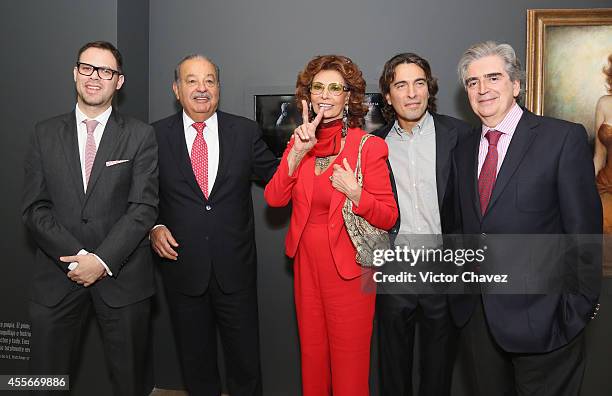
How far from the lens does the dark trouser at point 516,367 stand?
1.95 meters

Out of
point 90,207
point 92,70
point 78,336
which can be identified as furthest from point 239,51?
point 78,336

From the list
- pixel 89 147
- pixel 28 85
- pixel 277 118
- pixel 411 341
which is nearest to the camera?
pixel 89 147

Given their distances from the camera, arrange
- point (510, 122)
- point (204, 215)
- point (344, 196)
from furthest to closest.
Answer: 1. point (204, 215)
2. point (344, 196)
3. point (510, 122)


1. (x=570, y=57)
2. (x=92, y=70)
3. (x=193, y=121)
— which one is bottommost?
(x=193, y=121)

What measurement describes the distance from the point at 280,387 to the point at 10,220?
2.09 meters

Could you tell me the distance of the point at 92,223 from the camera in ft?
7.73

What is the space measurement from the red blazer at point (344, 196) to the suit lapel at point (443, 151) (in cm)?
29

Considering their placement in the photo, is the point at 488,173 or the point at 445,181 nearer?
the point at 488,173

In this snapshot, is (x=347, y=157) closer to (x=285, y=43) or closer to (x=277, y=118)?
(x=277, y=118)

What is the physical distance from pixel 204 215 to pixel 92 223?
58 cm

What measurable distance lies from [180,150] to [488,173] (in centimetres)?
162

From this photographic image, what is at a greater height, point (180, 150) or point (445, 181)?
point (180, 150)

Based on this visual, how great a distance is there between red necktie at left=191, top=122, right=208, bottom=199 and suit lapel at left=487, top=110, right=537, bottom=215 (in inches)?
59.3

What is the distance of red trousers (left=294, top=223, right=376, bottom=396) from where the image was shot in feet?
7.64
